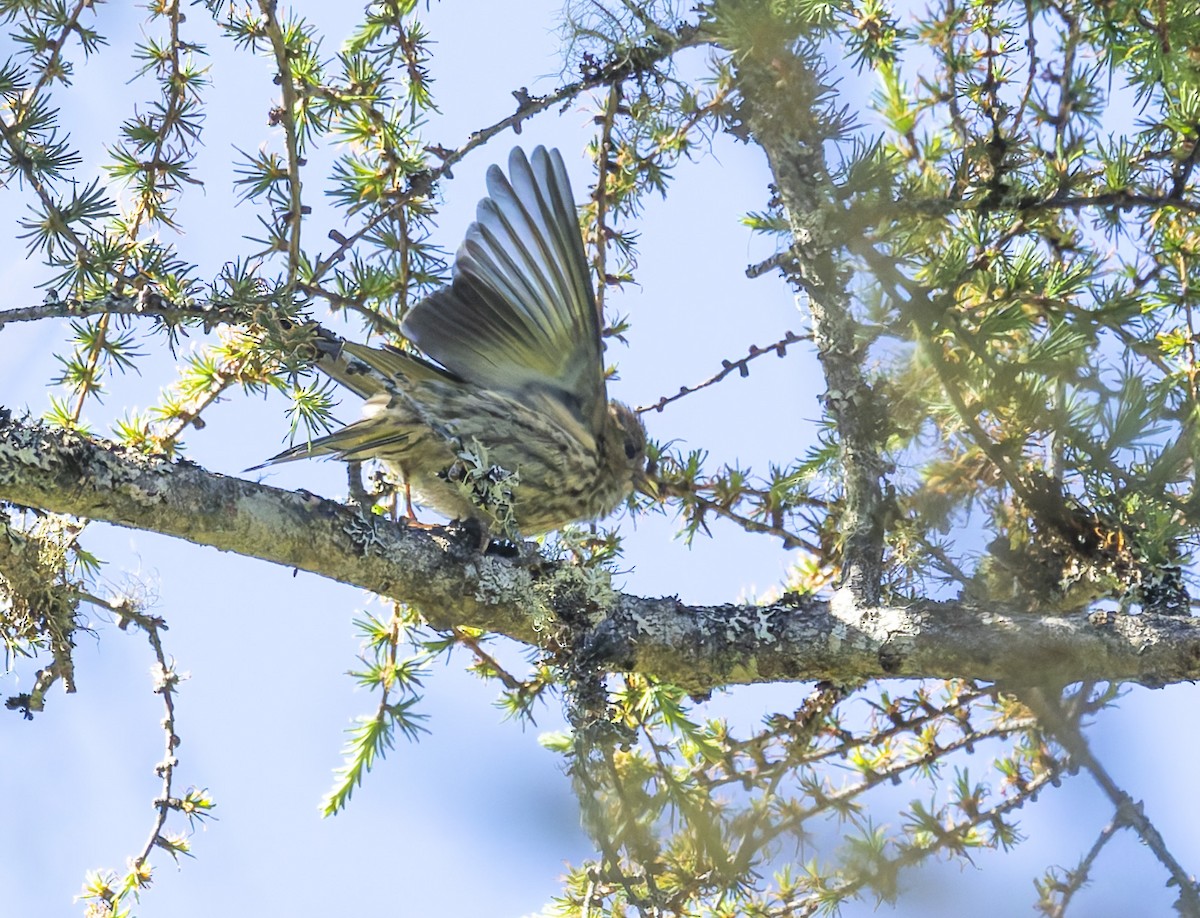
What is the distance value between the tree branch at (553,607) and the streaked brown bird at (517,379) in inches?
14.6

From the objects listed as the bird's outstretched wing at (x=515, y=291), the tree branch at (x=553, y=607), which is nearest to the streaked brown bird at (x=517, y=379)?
the bird's outstretched wing at (x=515, y=291)

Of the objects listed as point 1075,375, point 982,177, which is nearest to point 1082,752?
point 1075,375

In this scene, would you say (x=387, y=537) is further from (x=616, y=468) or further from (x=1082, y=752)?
(x=1082, y=752)

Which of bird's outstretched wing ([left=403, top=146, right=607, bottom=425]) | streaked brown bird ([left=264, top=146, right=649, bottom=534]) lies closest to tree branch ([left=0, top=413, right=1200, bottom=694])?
streaked brown bird ([left=264, top=146, right=649, bottom=534])

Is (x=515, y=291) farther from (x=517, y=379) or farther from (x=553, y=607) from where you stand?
(x=553, y=607)

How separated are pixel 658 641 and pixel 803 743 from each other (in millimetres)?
517

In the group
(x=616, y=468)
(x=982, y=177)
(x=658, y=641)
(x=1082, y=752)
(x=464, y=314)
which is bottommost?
(x=1082, y=752)

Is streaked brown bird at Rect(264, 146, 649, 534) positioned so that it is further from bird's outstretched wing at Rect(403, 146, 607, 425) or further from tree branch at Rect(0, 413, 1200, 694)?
tree branch at Rect(0, 413, 1200, 694)

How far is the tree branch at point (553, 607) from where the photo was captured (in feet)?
8.02

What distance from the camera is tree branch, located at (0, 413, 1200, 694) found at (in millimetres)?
2443

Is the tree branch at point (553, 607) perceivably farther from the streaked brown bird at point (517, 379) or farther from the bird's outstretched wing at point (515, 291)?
the bird's outstretched wing at point (515, 291)

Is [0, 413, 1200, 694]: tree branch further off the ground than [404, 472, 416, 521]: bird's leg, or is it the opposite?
[404, 472, 416, 521]: bird's leg

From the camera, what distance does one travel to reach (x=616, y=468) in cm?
362

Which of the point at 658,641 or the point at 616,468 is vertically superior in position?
the point at 616,468
